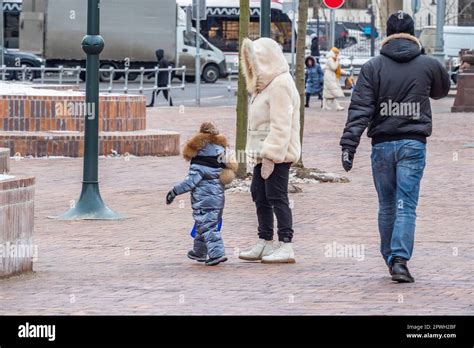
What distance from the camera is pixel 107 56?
155 feet

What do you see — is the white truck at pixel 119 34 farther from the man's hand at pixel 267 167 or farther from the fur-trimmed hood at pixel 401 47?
the fur-trimmed hood at pixel 401 47

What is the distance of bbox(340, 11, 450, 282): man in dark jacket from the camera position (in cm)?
893

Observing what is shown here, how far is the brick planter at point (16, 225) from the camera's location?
29.6 ft

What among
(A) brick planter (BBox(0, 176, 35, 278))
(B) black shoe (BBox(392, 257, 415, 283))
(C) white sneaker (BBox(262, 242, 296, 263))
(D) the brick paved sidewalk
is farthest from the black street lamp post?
(B) black shoe (BBox(392, 257, 415, 283))

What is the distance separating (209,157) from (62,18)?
37280 mm

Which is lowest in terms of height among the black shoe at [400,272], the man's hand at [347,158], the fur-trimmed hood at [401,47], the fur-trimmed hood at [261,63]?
the black shoe at [400,272]

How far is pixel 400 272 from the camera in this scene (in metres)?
8.92

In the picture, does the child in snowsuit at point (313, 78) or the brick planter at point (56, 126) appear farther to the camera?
the child in snowsuit at point (313, 78)

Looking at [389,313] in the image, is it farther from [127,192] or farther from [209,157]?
[127,192]

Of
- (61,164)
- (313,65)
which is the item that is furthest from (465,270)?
(313,65)

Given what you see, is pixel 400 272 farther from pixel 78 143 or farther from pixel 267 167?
pixel 78 143

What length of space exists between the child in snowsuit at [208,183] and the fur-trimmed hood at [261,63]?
46 centimetres

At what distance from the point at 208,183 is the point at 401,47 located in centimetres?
182

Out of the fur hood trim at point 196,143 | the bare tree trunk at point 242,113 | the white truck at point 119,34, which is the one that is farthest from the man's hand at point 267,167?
the white truck at point 119,34
